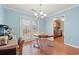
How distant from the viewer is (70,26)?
2.12 m

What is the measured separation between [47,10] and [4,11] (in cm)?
71

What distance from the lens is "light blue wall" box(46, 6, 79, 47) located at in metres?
2.04

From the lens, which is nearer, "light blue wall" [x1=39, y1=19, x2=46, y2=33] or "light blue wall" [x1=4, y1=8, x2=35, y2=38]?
"light blue wall" [x1=4, y1=8, x2=35, y2=38]

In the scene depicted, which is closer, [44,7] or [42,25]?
[44,7]

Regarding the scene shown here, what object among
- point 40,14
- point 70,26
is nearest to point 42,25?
point 40,14

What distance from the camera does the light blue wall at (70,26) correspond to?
2.04 meters

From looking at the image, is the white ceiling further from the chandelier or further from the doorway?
the doorway

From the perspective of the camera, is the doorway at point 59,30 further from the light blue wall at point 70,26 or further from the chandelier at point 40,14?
the chandelier at point 40,14

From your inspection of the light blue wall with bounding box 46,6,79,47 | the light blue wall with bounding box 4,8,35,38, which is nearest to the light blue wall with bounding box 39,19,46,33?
the light blue wall with bounding box 46,6,79,47

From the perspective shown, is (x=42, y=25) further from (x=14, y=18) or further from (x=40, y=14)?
(x=14, y=18)

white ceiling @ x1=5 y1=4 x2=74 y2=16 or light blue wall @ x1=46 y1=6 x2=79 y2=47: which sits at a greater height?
white ceiling @ x1=5 y1=4 x2=74 y2=16
